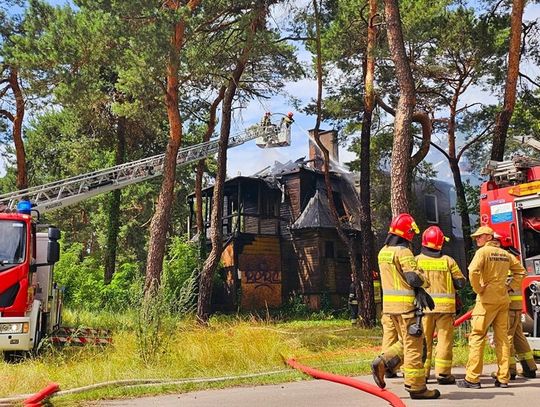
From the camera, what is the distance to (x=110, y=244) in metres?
25.2

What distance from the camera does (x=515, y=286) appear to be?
689 centimetres

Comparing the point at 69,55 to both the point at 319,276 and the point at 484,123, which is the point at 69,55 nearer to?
the point at 319,276

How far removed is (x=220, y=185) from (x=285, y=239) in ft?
32.4

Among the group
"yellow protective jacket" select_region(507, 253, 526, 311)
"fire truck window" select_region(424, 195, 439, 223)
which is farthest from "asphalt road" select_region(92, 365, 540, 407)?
"fire truck window" select_region(424, 195, 439, 223)

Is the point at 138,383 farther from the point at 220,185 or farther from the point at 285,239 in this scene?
the point at 285,239

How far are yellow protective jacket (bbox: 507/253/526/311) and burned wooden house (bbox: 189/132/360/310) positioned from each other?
63.2 feet

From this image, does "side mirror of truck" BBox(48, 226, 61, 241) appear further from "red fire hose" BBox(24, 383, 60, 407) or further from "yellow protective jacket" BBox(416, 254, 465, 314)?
"yellow protective jacket" BBox(416, 254, 465, 314)

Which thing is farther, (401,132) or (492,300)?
(401,132)

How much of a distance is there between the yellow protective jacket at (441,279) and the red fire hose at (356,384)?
1.20 meters

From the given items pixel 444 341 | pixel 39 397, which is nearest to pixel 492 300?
pixel 444 341

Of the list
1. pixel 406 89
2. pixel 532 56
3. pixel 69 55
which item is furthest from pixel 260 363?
pixel 532 56

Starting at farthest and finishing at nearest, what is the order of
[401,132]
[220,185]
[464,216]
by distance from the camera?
[464,216] → [220,185] → [401,132]

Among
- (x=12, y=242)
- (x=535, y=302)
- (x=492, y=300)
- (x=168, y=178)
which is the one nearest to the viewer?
(x=492, y=300)

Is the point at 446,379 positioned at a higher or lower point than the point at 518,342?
lower
